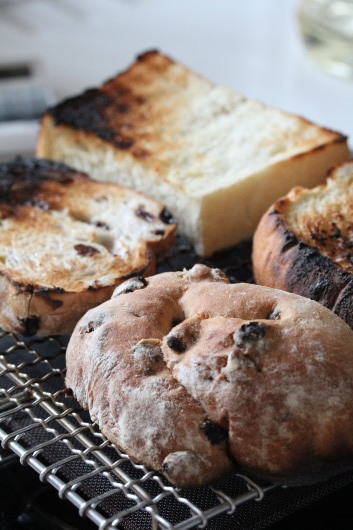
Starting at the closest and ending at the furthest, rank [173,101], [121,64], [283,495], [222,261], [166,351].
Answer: [166,351] → [283,495] → [222,261] → [173,101] → [121,64]

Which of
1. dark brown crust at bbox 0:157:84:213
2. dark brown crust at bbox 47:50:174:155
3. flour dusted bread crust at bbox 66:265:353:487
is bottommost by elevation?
dark brown crust at bbox 0:157:84:213

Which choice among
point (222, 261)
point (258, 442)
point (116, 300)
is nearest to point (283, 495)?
point (258, 442)

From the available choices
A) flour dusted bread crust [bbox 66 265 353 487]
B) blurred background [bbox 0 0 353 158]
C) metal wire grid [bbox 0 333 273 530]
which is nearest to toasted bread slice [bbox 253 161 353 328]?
flour dusted bread crust [bbox 66 265 353 487]

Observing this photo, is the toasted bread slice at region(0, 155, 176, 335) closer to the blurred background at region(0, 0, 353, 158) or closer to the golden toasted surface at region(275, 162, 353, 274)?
the golden toasted surface at region(275, 162, 353, 274)

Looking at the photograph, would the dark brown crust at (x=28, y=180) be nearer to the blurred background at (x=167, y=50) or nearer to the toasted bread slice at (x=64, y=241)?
the toasted bread slice at (x=64, y=241)

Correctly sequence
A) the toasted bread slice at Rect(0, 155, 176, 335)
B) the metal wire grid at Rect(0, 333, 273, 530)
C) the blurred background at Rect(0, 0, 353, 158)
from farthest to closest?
1. the blurred background at Rect(0, 0, 353, 158)
2. the toasted bread slice at Rect(0, 155, 176, 335)
3. the metal wire grid at Rect(0, 333, 273, 530)

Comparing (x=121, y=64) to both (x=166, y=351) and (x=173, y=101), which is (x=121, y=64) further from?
(x=166, y=351)

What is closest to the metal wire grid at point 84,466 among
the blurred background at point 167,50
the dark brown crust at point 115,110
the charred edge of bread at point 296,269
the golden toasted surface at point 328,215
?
the charred edge of bread at point 296,269
